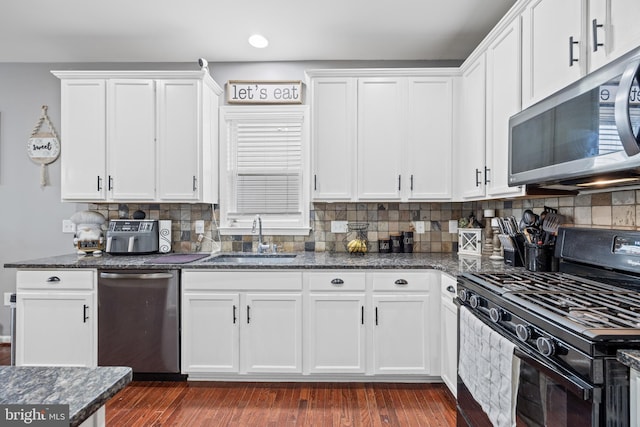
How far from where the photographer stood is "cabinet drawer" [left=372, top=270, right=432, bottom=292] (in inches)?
94.4

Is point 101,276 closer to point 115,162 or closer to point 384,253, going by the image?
point 115,162

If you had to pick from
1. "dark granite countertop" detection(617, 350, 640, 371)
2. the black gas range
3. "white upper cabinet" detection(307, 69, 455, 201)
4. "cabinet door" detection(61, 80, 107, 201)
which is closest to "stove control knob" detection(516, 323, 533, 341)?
the black gas range

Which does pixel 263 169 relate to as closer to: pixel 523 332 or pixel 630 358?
pixel 523 332

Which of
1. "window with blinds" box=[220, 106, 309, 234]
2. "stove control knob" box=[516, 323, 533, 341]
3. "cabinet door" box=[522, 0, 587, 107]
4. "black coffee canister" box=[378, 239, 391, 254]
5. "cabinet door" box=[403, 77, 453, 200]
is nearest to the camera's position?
"stove control knob" box=[516, 323, 533, 341]

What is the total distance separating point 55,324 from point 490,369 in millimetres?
2759

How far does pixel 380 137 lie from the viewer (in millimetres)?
2779

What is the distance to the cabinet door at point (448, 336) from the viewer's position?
213cm

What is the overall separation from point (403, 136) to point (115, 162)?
90.9 inches

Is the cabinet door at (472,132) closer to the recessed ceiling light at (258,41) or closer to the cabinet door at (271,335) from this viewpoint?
the cabinet door at (271,335)

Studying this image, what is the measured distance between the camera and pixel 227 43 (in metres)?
2.86

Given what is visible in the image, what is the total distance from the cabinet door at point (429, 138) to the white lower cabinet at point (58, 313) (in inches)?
98.3

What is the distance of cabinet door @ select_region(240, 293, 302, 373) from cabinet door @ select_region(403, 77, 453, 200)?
1306mm

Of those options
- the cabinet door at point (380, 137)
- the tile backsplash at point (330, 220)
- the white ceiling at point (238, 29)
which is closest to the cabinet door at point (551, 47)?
the white ceiling at point (238, 29)

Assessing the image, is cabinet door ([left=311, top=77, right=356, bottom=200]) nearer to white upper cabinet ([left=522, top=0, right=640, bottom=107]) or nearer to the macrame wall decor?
white upper cabinet ([left=522, top=0, right=640, bottom=107])
